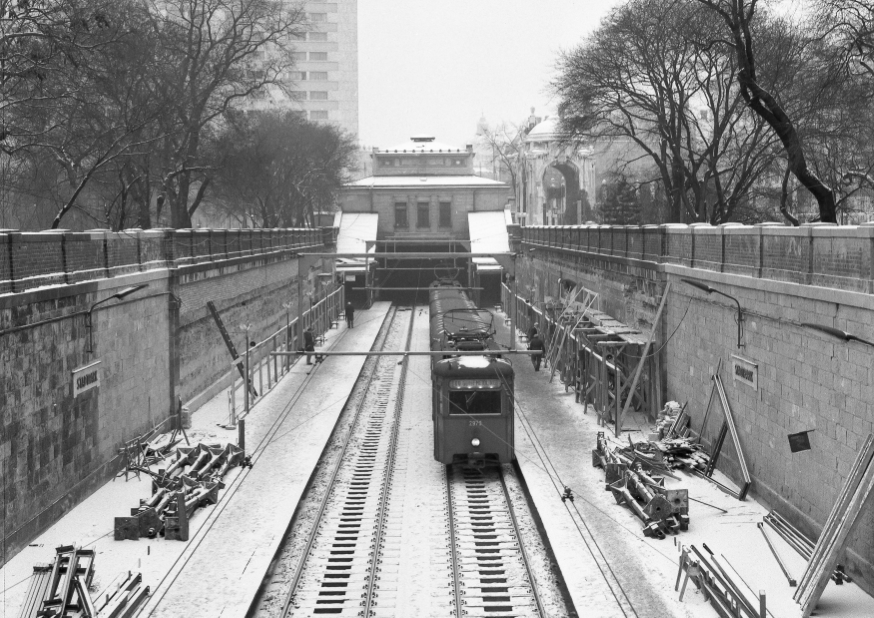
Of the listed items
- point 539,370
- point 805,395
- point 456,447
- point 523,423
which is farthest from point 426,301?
point 805,395

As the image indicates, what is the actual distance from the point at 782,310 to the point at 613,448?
21.2 feet

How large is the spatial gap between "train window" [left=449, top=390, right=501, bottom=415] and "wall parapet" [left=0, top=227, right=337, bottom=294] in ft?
24.1

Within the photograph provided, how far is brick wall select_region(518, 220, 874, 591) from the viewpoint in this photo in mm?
15453

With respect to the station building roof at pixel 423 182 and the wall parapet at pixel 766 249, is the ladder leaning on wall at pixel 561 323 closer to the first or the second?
the wall parapet at pixel 766 249

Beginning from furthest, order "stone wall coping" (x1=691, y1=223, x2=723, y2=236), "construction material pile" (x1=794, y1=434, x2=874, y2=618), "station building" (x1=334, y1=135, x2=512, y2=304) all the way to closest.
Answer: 1. "station building" (x1=334, y1=135, x2=512, y2=304)
2. "stone wall coping" (x1=691, y1=223, x2=723, y2=236)
3. "construction material pile" (x1=794, y1=434, x2=874, y2=618)

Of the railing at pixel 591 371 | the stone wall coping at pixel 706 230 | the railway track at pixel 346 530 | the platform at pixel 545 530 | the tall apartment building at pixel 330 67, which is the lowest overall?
the railway track at pixel 346 530

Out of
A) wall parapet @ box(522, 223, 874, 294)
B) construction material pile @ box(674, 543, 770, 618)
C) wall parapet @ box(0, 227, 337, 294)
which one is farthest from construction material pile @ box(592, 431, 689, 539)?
wall parapet @ box(0, 227, 337, 294)

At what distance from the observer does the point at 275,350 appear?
126 ft

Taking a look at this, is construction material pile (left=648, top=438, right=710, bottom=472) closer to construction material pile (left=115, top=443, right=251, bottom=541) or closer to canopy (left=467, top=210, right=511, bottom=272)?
construction material pile (left=115, top=443, right=251, bottom=541)

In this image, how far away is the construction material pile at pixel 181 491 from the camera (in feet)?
57.4

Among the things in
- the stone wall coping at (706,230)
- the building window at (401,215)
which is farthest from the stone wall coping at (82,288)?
the building window at (401,215)

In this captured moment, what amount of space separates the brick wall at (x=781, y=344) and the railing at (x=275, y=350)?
8.35m

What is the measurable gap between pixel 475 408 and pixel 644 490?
436 cm

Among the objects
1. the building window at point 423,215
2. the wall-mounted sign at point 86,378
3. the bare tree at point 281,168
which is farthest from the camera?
the building window at point 423,215
